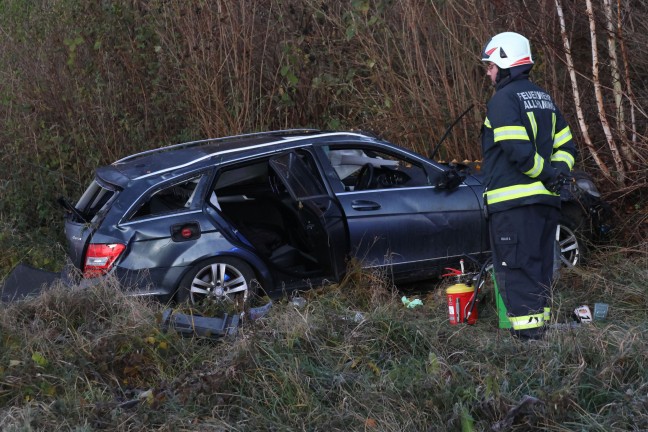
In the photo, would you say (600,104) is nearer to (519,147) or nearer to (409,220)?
(409,220)

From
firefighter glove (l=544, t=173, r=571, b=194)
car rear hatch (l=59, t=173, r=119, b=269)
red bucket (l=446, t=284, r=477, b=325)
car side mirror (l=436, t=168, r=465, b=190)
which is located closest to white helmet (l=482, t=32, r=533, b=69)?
firefighter glove (l=544, t=173, r=571, b=194)

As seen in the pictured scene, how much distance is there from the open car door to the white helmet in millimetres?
1871

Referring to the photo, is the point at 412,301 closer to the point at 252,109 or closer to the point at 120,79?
the point at 252,109

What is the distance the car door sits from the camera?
745cm

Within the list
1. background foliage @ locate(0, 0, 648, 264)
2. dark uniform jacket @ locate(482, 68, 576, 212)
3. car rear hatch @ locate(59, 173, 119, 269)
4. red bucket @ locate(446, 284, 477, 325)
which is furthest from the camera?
background foliage @ locate(0, 0, 648, 264)

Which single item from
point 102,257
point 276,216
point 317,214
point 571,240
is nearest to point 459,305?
point 317,214

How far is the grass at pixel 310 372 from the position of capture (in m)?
4.80

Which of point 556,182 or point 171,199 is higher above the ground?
point 556,182

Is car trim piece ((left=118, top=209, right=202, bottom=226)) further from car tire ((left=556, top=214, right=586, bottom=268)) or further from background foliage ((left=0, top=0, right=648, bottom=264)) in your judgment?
background foliage ((left=0, top=0, right=648, bottom=264))

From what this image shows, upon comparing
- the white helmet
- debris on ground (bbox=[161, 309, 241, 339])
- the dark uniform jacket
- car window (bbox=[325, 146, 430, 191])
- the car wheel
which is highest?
the white helmet

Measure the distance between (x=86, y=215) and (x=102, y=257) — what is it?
0.59 meters

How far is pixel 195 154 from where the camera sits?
7.55 meters

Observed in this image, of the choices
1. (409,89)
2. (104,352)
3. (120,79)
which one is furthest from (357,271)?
(120,79)

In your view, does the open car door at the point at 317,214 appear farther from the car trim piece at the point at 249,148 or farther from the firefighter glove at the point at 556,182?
the firefighter glove at the point at 556,182
